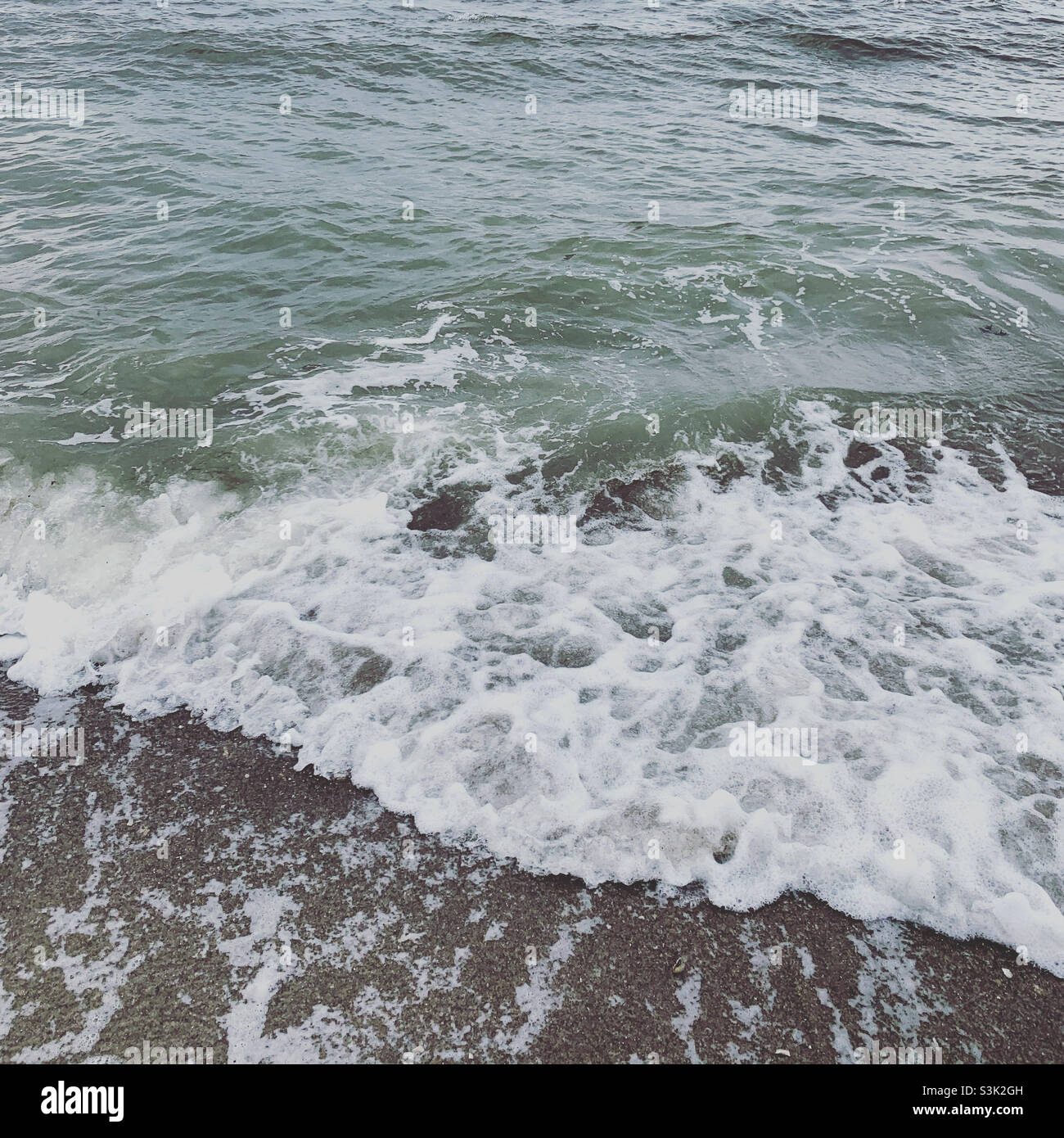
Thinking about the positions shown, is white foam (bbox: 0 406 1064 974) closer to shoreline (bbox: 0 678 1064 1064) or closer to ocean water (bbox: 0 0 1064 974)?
ocean water (bbox: 0 0 1064 974)

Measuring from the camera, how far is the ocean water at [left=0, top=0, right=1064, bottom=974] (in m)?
4.49

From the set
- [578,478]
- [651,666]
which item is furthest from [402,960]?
[578,478]

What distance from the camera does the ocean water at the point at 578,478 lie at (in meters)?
4.49

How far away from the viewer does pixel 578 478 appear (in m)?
7.20

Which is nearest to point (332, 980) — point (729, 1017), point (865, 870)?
point (729, 1017)

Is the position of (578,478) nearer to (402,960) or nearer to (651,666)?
(651,666)

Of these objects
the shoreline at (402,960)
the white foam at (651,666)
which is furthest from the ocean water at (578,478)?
the shoreline at (402,960)

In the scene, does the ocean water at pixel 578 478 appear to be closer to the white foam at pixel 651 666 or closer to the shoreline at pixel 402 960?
the white foam at pixel 651 666

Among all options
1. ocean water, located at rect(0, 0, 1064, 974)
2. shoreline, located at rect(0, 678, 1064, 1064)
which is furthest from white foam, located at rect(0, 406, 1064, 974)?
shoreline, located at rect(0, 678, 1064, 1064)

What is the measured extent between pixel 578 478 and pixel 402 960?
4.57m

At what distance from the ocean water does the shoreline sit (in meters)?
0.23

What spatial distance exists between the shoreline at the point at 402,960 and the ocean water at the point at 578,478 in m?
0.23

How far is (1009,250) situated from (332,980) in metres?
13.1
